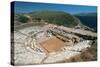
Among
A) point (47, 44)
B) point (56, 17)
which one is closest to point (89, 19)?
point (56, 17)

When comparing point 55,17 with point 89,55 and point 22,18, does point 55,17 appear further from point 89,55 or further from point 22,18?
point 89,55

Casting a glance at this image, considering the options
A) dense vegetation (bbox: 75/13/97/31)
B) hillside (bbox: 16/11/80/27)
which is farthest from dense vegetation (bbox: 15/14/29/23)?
dense vegetation (bbox: 75/13/97/31)

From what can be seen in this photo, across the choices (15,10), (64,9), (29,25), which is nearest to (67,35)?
(64,9)

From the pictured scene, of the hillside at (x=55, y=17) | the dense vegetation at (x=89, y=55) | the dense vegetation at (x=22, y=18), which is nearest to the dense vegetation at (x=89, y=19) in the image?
the hillside at (x=55, y=17)

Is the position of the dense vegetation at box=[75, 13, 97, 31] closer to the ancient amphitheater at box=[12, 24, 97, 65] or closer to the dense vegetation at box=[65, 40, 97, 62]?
the ancient amphitheater at box=[12, 24, 97, 65]

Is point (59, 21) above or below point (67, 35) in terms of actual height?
above

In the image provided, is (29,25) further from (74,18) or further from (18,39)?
(74,18)
